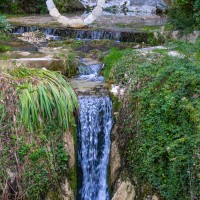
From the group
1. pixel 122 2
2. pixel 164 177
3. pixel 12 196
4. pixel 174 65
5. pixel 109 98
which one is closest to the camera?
pixel 164 177

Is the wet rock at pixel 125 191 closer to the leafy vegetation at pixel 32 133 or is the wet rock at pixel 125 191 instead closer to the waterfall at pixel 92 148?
the waterfall at pixel 92 148

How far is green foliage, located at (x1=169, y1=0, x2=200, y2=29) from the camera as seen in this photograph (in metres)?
7.32

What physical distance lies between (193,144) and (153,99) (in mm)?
972

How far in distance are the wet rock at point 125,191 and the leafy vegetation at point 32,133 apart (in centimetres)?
79

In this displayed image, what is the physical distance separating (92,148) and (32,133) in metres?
1.09

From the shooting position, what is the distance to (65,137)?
5219mm

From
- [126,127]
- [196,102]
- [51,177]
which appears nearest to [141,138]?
[126,127]

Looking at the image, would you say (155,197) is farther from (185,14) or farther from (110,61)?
(185,14)

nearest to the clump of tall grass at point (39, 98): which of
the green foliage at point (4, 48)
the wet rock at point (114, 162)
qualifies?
the wet rock at point (114, 162)

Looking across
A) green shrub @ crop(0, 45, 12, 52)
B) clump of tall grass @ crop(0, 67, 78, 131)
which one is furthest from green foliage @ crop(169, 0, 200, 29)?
green shrub @ crop(0, 45, 12, 52)

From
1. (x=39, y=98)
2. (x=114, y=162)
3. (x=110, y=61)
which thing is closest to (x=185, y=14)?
(x=110, y=61)

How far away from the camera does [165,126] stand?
14.8 ft

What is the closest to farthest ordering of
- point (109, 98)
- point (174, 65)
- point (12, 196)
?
point (12, 196), point (174, 65), point (109, 98)

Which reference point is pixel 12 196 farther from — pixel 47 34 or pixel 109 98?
pixel 47 34
